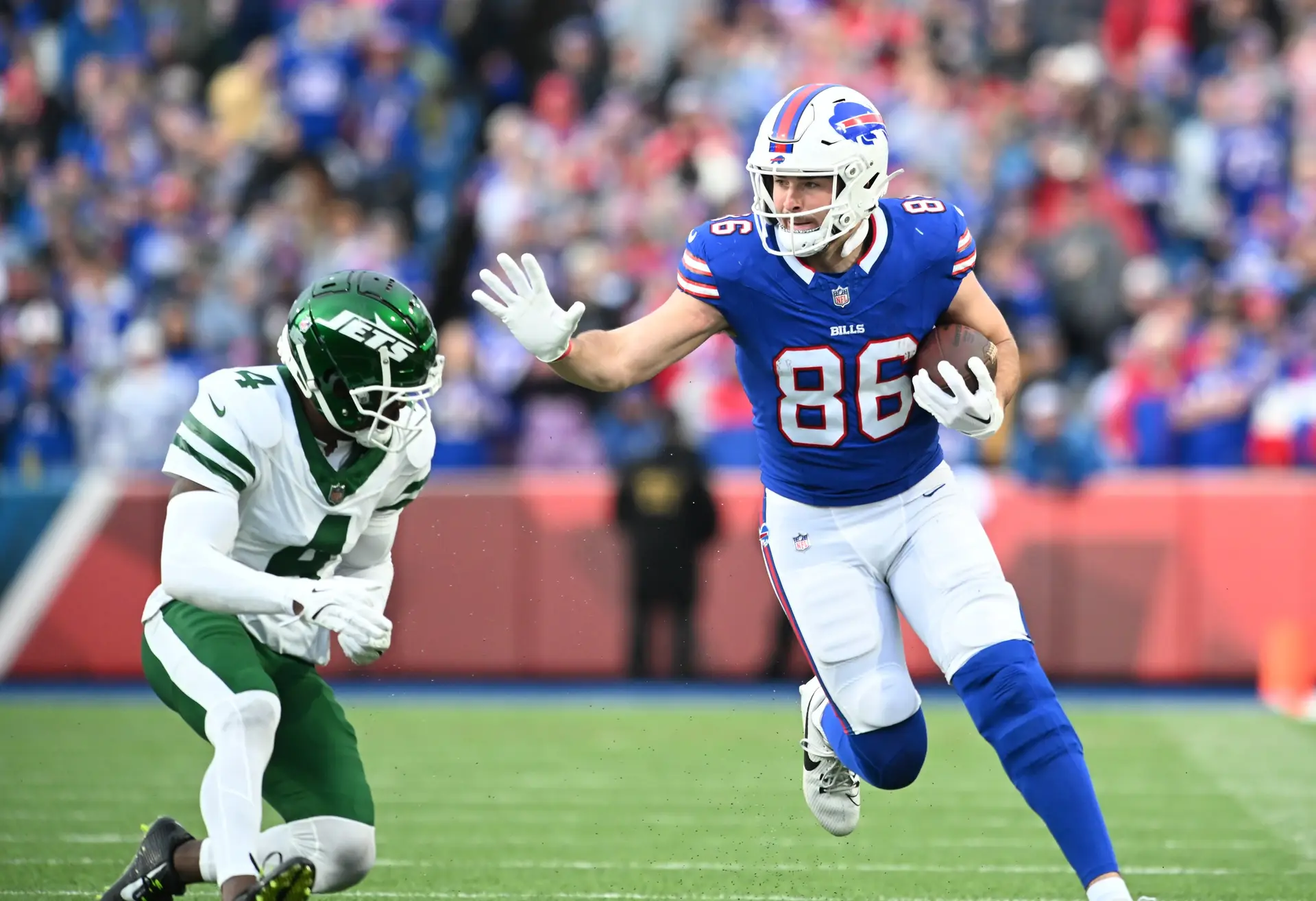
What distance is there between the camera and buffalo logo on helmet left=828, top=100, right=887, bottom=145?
14.6 feet

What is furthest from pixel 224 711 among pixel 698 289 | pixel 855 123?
pixel 855 123

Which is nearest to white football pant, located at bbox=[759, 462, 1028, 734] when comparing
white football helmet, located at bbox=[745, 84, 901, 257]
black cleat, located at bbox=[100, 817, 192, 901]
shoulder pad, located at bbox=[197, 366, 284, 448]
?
white football helmet, located at bbox=[745, 84, 901, 257]

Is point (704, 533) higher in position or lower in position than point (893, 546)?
lower

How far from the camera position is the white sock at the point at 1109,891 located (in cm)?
390

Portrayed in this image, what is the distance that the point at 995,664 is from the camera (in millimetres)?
4195

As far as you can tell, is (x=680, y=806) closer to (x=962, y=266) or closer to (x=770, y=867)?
(x=770, y=867)

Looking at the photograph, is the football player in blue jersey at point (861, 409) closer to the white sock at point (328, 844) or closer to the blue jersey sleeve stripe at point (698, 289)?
the blue jersey sleeve stripe at point (698, 289)

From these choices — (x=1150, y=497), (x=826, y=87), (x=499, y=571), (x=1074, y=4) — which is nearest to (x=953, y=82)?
(x=1074, y=4)

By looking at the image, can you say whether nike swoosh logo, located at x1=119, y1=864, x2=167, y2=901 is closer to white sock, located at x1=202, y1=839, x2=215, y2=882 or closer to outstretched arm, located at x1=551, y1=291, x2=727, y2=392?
white sock, located at x1=202, y1=839, x2=215, y2=882

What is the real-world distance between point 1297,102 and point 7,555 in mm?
7690

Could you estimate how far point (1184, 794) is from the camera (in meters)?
6.66

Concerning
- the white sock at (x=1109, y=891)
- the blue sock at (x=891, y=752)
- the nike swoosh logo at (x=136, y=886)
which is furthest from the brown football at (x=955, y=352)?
the nike swoosh logo at (x=136, y=886)

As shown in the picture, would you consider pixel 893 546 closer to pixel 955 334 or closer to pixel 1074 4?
pixel 955 334

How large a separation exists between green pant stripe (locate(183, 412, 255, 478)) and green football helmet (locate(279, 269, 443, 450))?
22 centimetres
